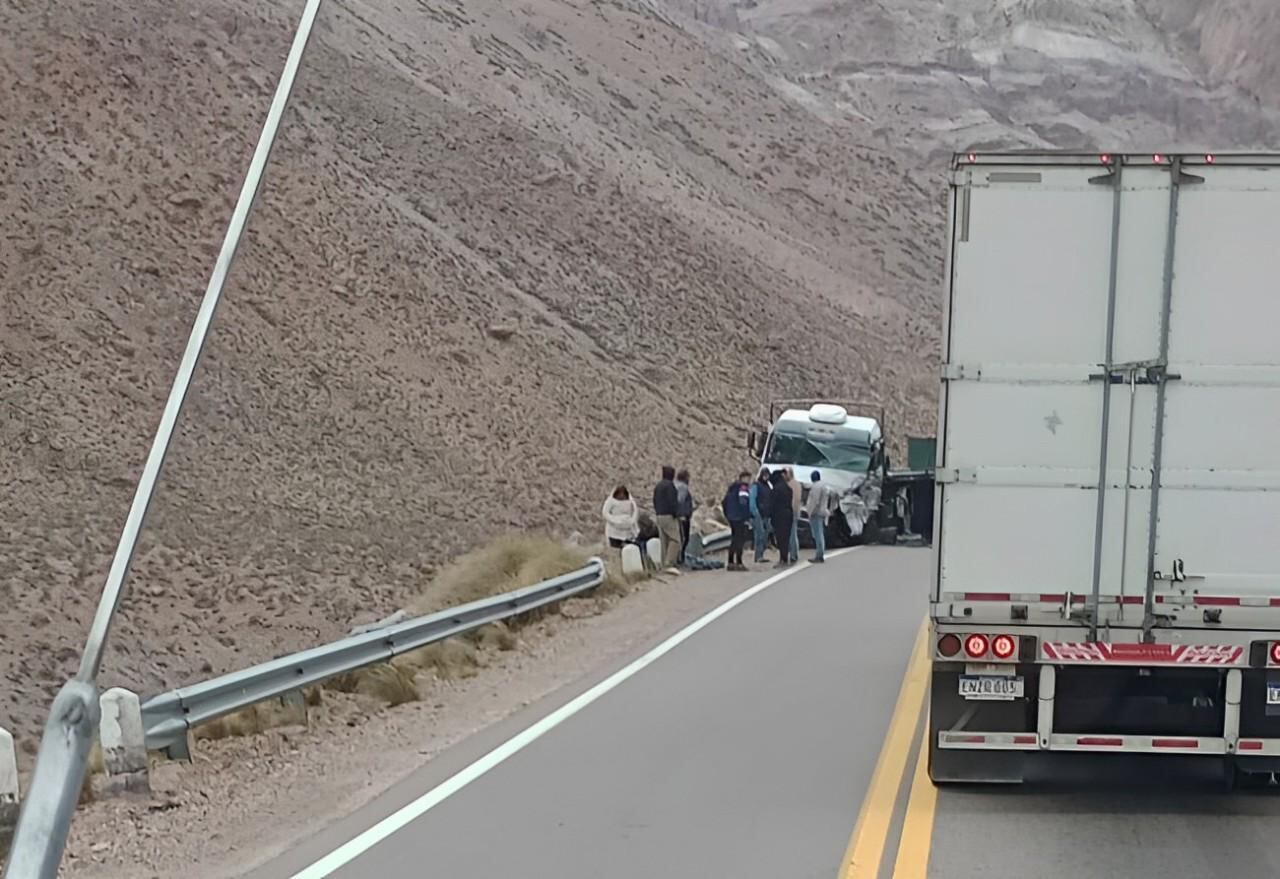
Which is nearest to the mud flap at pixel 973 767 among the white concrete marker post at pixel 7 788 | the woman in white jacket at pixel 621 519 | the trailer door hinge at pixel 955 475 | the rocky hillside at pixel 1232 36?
the trailer door hinge at pixel 955 475

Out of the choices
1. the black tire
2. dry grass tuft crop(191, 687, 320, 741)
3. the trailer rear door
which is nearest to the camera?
the trailer rear door

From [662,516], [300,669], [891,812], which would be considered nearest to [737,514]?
[662,516]

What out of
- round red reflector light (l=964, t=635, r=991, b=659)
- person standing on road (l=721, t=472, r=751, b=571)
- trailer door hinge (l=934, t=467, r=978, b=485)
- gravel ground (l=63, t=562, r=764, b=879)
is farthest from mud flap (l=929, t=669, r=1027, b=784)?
person standing on road (l=721, t=472, r=751, b=571)

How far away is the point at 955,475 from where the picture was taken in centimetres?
905

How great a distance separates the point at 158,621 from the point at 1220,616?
1697cm

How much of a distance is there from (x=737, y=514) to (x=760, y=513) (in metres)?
1.38

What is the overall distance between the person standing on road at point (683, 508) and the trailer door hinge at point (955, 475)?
15097 mm

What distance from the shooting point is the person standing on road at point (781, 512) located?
26594 millimetres

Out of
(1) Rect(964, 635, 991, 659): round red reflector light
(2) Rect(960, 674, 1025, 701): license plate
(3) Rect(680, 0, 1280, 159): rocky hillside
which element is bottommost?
(2) Rect(960, 674, 1025, 701): license plate

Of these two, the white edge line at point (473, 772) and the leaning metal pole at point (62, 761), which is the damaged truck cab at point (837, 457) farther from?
the leaning metal pole at point (62, 761)

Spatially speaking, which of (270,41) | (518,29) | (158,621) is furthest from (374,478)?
(518,29)

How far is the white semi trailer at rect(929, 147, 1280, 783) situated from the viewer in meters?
8.93

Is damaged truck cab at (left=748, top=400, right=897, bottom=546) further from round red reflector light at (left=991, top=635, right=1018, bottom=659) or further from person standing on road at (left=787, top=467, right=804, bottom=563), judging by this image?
round red reflector light at (left=991, top=635, right=1018, bottom=659)

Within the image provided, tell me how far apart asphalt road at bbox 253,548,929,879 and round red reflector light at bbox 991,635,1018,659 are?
1.18 m
